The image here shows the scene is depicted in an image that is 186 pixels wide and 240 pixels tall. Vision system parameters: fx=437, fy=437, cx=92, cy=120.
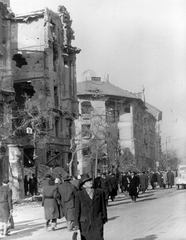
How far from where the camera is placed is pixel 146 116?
7894 centimetres

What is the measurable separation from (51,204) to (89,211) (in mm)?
5380

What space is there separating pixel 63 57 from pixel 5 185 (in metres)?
38.3

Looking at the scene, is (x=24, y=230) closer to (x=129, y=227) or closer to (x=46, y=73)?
(x=129, y=227)

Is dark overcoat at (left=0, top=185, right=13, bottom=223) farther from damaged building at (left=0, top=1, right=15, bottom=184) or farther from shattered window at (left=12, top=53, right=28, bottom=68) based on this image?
shattered window at (left=12, top=53, right=28, bottom=68)

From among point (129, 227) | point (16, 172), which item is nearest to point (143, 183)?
point (16, 172)

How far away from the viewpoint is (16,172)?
23516 millimetres

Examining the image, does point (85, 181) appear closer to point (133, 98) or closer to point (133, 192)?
point (133, 192)

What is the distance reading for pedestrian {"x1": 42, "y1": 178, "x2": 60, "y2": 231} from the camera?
14.1 m

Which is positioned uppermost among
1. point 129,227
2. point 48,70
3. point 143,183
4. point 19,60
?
point 19,60

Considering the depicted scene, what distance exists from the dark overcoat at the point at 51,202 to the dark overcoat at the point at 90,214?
5120mm

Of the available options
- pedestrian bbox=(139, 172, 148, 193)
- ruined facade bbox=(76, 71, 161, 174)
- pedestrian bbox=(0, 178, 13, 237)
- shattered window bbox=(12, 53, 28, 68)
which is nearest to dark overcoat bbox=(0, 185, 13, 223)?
pedestrian bbox=(0, 178, 13, 237)

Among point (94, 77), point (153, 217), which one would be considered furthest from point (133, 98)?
point (153, 217)

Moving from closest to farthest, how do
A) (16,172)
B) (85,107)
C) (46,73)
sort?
(16,172) < (46,73) < (85,107)

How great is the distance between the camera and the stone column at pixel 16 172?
23.3m
